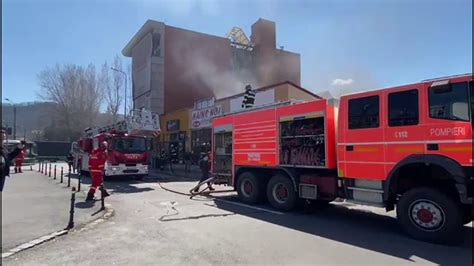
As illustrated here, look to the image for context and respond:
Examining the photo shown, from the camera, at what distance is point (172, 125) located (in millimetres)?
34000

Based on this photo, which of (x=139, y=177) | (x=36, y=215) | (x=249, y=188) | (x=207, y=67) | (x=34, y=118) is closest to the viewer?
(x=36, y=215)

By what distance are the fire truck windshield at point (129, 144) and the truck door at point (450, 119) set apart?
49.1 feet

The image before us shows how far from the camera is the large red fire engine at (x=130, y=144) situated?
18766mm

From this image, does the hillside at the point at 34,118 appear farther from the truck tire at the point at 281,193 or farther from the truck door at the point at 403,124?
the truck door at the point at 403,124

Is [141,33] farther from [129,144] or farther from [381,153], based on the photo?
[381,153]

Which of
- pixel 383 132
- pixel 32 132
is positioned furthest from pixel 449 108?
pixel 32 132

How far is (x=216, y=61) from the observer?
1674 inches

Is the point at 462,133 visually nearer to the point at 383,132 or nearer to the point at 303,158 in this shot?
the point at 383,132

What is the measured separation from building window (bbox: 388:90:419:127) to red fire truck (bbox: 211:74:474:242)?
19 mm

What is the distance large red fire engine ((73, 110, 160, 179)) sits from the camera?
18766 mm

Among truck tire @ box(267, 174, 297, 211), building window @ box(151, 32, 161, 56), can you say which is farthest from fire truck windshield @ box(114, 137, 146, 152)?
building window @ box(151, 32, 161, 56)

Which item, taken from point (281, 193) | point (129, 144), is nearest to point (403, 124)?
point (281, 193)

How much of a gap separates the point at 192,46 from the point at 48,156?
32.3 metres

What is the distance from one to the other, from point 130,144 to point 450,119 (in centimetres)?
1547
